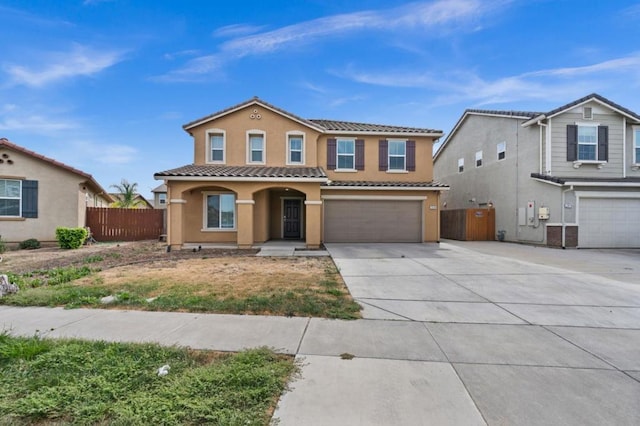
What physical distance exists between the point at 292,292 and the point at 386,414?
3772 mm

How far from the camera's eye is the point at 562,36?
12.2m

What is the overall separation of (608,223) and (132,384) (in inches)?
773

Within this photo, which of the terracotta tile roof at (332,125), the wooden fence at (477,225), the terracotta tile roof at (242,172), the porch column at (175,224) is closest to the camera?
the terracotta tile roof at (242,172)

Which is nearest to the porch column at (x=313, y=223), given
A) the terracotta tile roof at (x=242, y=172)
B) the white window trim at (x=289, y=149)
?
the terracotta tile roof at (x=242, y=172)

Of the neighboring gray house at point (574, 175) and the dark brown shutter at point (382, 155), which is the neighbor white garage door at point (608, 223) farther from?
the dark brown shutter at point (382, 155)

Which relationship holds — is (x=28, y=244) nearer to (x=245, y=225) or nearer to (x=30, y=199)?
(x=30, y=199)

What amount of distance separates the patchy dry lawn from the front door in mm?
7042

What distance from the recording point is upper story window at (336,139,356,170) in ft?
52.6

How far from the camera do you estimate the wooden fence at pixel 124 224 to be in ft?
56.5

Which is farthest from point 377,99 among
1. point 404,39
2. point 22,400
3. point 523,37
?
point 22,400

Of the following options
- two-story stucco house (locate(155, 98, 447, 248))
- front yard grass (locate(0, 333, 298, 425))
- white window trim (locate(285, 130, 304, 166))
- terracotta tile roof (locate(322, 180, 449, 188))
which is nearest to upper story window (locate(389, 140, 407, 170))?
two-story stucco house (locate(155, 98, 447, 248))

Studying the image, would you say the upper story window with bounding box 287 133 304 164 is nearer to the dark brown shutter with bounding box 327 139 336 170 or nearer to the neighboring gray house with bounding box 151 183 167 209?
the dark brown shutter with bounding box 327 139 336 170

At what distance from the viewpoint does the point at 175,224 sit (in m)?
13.1

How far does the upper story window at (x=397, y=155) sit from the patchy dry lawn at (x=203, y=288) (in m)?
8.49
